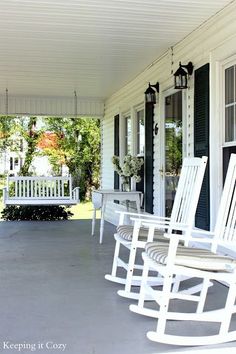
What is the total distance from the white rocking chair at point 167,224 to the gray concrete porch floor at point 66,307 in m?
→ 0.16

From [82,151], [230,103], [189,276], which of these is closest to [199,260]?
[189,276]

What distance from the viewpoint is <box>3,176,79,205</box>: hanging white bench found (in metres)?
7.06

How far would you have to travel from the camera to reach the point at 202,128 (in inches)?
171

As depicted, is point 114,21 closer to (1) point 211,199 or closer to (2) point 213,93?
(2) point 213,93

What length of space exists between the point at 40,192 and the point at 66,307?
207 inches

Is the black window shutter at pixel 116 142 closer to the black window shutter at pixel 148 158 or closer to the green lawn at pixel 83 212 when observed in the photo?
the green lawn at pixel 83 212

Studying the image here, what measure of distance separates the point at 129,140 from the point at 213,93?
11.7 ft

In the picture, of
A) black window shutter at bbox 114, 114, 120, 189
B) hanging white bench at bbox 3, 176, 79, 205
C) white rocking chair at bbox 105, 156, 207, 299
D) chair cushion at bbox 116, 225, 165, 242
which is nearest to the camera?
white rocking chair at bbox 105, 156, 207, 299

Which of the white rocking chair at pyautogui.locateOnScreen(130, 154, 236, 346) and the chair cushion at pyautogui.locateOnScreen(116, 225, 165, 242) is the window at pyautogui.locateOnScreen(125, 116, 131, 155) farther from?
the white rocking chair at pyautogui.locateOnScreen(130, 154, 236, 346)

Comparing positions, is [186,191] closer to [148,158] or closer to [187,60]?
[187,60]

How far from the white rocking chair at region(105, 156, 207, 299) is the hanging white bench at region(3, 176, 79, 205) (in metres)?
3.53

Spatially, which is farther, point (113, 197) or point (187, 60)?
point (113, 197)

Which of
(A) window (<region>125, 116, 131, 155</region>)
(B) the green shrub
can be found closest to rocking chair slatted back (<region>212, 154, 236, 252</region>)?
(A) window (<region>125, 116, 131, 155</region>)

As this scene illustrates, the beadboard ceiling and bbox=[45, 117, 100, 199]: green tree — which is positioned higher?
the beadboard ceiling
